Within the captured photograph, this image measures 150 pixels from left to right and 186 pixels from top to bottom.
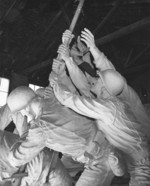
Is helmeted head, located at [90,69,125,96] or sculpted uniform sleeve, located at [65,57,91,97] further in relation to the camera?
sculpted uniform sleeve, located at [65,57,91,97]

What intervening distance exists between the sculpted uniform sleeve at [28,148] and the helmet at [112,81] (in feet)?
1.92

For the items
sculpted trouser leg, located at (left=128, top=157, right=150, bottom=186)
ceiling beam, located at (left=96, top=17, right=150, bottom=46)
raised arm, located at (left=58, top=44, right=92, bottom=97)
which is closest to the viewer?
sculpted trouser leg, located at (left=128, top=157, right=150, bottom=186)

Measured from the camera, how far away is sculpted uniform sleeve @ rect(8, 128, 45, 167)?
2.97 meters

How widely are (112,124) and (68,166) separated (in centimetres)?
96

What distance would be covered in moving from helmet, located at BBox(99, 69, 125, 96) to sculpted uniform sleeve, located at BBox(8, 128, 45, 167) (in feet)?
1.92

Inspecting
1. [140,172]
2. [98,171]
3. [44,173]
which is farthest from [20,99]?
[140,172]

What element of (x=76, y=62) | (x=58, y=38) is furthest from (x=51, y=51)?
(x=76, y=62)

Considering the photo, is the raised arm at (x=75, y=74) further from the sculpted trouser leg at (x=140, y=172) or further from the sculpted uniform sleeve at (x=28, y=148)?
the sculpted trouser leg at (x=140, y=172)

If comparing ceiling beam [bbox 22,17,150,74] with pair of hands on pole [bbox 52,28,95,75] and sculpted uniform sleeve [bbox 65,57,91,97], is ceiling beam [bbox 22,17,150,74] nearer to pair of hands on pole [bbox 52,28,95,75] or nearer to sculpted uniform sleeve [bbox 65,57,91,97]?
pair of hands on pole [bbox 52,28,95,75]

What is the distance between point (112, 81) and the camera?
2.87 m

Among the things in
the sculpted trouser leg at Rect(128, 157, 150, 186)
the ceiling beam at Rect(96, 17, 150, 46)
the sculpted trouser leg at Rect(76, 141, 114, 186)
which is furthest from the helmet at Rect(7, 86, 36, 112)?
the ceiling beam at Rect(96, 17, 150, 46)

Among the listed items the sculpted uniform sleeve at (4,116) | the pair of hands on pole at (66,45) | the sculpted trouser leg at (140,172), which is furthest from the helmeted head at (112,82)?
the sculpted uniform sleeve at (4,116)

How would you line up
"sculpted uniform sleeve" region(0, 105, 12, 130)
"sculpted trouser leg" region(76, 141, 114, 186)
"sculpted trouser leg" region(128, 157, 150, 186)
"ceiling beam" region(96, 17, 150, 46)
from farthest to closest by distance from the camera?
"ceiling beam" region(96, 17, 150, 46)
"sculpted uniform sleeve" region(0, 105, 12, 130)
"sculpted trouser leg" region(76, 141, 114, 186)
"sculpted trouser leg" region(128, 157, 150, 186)

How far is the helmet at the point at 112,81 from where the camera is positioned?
2.87 m
